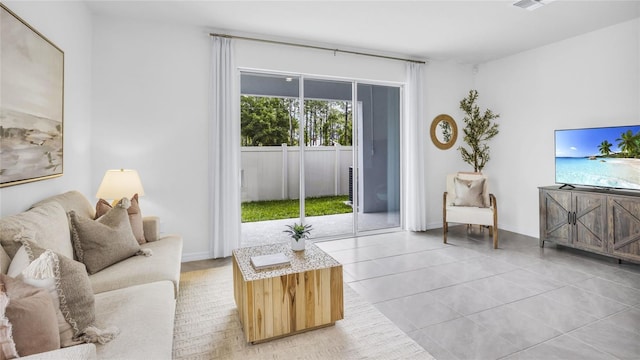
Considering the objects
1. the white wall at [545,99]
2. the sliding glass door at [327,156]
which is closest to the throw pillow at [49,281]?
the sliding glass door at [327,156]

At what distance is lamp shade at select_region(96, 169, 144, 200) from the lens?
9.84 feet

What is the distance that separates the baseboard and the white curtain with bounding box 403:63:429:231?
302cm

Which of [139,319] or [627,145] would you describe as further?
[627,145]

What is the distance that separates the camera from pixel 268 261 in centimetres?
232

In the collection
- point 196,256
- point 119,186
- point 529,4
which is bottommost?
point 196,256

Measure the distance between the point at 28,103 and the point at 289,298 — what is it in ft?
6.91

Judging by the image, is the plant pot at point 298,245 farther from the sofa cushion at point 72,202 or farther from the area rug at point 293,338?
the sofa cushion at point 72,202

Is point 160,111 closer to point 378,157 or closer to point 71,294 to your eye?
point 71,294

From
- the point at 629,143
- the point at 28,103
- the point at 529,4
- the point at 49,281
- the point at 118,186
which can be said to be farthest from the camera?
the point at 629,143

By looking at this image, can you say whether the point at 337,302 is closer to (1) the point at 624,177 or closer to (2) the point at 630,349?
(2) the point at 630,349

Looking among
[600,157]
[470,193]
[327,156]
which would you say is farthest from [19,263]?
[600,157]

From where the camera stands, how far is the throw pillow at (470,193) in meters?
4.49

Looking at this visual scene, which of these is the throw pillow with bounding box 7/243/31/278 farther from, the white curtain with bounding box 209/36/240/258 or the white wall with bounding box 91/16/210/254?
the white curtain with bounding box 209/36/240/258

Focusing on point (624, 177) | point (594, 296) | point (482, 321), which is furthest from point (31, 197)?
point (624, 177)
